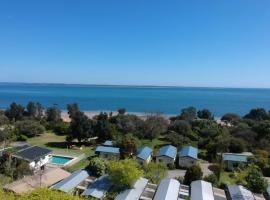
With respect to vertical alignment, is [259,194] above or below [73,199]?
below

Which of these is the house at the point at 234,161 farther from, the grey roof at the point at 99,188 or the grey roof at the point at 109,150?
the grey roof at the point at 99,188

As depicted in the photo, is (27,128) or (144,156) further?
(27,128)

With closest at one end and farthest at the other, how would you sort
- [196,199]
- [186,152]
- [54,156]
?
[196,199] < [186,152] < [54,156]

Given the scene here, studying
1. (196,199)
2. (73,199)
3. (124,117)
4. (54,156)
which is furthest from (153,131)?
(73,199)

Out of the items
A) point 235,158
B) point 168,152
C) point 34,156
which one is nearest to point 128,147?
point 168,152

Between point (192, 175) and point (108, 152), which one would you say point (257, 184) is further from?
point (108, 152)

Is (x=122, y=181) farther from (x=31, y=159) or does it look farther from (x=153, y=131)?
(x=153, y=131)

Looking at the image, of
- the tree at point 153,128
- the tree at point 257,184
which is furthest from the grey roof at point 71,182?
the tree at point 153,128
